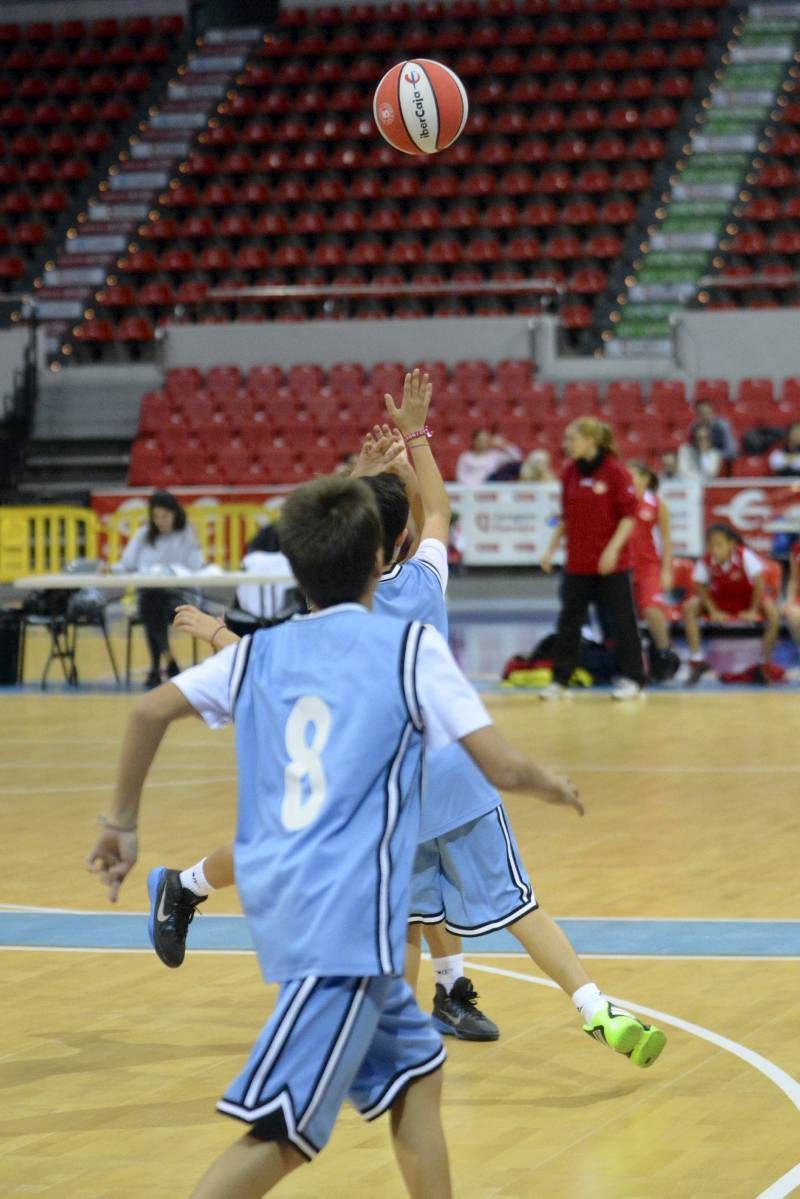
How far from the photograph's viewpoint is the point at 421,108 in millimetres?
9141

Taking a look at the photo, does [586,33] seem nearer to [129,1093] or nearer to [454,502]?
[454,502]

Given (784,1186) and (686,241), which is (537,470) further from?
(784,1186)

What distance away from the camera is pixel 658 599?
1445 cm

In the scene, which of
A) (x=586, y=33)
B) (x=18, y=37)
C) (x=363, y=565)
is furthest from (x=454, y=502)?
(x=363, y=565)

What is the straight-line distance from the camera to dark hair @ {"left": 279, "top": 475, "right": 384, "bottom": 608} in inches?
124

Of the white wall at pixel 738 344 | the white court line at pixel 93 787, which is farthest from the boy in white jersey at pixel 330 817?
the white wall at pixel 738 344

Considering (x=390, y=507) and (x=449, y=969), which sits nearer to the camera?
(x=390, y=507)

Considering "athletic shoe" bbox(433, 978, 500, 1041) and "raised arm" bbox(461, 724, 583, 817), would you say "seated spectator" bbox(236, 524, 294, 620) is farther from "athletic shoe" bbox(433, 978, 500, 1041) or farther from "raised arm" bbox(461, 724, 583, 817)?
"raised arm" bbox(461, 724, 583, 817)

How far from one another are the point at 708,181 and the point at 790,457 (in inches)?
315

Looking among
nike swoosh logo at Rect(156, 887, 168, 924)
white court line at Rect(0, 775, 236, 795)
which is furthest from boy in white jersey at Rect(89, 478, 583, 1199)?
white court line at Rect(0, 775, 236, 795)

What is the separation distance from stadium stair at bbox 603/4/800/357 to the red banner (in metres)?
4.78

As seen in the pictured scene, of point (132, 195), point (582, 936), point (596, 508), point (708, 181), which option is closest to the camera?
point (582, 936)

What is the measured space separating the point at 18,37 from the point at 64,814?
2437cm

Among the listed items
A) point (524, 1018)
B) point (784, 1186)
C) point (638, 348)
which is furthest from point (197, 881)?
point (638, 348)
